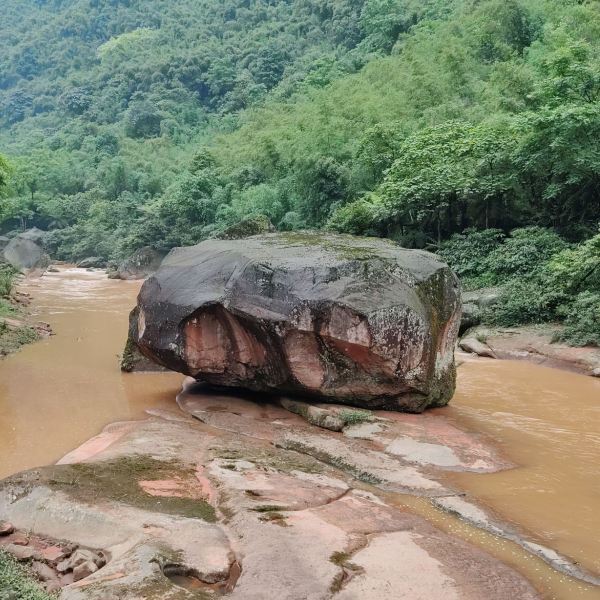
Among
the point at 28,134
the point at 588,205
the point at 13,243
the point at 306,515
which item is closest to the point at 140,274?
the point at 13,243

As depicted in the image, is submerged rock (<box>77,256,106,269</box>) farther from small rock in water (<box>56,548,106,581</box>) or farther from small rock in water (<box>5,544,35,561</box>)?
small rock in water (<box>56,548,106,581</box>)

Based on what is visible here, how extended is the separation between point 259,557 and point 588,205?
18872mm

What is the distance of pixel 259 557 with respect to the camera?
535cm

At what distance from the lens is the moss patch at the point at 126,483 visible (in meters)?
6.26

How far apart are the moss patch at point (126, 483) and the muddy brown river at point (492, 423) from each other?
1.54m

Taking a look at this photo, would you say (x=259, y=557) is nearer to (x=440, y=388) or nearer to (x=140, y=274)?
(x=440, y=388)

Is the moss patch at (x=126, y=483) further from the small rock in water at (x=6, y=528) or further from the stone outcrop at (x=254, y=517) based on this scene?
the small rock in water at (x=6, y=528)

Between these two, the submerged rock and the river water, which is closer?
the river water

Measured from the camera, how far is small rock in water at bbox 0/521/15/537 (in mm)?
5715

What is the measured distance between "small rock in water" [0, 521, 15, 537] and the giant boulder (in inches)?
180

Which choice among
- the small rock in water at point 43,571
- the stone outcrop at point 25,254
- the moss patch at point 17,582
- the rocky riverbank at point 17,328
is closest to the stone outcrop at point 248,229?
the rocky riverbank at point 17,328

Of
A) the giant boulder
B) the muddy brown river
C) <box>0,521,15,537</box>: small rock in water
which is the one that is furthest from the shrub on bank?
<box>0,521,15,537</box>: small rock in water

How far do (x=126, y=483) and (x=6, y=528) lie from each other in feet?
4.13

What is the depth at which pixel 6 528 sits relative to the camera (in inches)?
227
